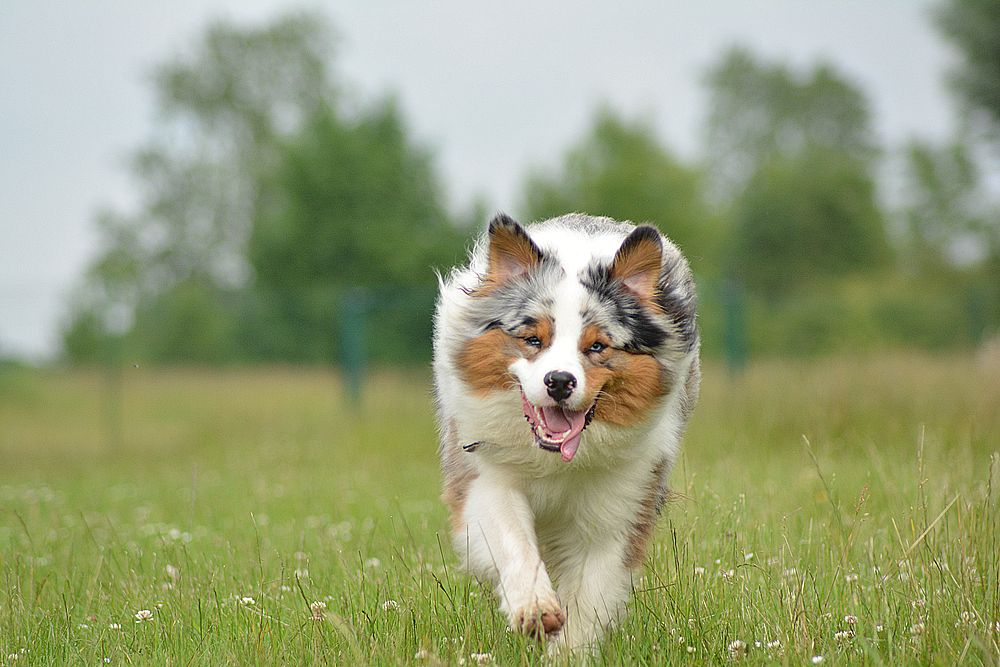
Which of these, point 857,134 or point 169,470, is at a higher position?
point 857,134

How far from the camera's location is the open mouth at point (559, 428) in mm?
3930

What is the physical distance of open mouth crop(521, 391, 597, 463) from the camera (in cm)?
393

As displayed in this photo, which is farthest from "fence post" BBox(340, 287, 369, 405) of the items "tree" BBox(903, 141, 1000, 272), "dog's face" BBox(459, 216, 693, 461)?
"tree" BBox(903, 141, 1000, 272)

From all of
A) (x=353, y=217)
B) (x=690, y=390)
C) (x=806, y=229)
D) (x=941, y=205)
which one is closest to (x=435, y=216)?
(x=353, y=217)

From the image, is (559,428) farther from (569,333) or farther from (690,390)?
(690,390)

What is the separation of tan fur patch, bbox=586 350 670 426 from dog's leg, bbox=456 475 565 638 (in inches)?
20.8

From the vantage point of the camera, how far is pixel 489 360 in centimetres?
422

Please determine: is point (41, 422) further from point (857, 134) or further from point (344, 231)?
point (857, 134)

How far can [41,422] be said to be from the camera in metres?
17.0

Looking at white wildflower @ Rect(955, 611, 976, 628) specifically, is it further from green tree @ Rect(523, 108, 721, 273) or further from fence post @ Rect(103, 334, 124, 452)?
green tree @ Rect(523, 108, 721, 273)

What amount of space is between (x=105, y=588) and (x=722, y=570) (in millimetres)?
→ 2829

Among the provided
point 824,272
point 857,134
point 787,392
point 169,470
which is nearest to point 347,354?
point 169,470

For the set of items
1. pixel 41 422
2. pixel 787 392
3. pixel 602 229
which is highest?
pixel 602 229

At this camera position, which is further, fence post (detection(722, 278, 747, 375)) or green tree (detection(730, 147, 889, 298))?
green tree (detection(730, 147, 889, 298))
